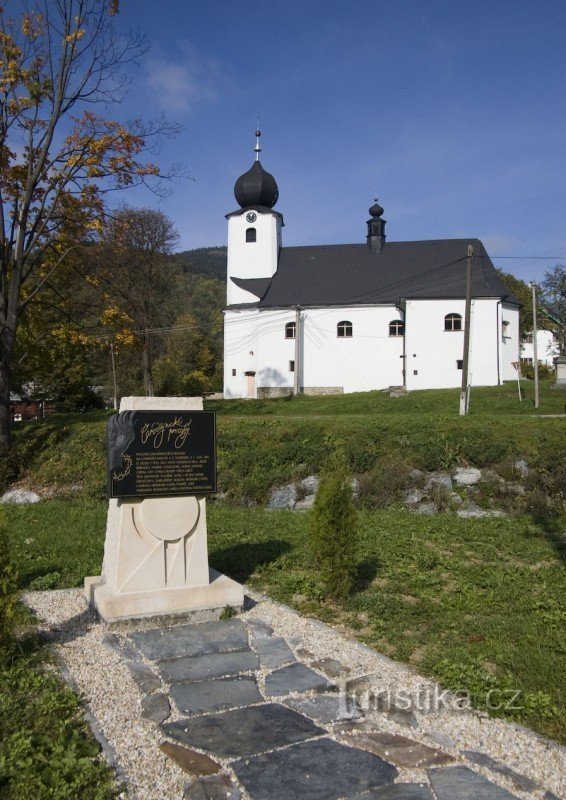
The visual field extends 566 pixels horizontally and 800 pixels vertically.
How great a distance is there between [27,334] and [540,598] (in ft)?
52.9

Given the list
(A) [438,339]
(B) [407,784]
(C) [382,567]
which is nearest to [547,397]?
(A) [438,339]

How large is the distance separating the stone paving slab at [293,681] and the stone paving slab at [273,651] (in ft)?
0.40

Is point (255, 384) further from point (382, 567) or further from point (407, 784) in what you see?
point (407, 784)

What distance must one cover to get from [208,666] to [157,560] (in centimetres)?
138

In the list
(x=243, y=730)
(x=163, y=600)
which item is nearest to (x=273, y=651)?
(x=163, y=600)

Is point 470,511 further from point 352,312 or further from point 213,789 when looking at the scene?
point 352,312

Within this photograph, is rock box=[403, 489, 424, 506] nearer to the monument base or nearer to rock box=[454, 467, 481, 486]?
rock box=[454, 467, 481, 486]

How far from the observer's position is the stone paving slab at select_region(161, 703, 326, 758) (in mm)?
3928

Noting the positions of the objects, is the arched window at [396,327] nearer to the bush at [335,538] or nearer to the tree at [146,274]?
the tree at [146,274]

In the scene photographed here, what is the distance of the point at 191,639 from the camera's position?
5.75 m

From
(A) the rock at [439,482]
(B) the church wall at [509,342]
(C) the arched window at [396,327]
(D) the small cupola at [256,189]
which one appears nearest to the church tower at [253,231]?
(D) the small cupola at [256,189]

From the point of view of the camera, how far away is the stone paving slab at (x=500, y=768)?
3.51 metres

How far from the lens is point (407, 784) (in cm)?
353

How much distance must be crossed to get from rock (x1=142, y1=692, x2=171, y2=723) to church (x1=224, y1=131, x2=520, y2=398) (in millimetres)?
34670
